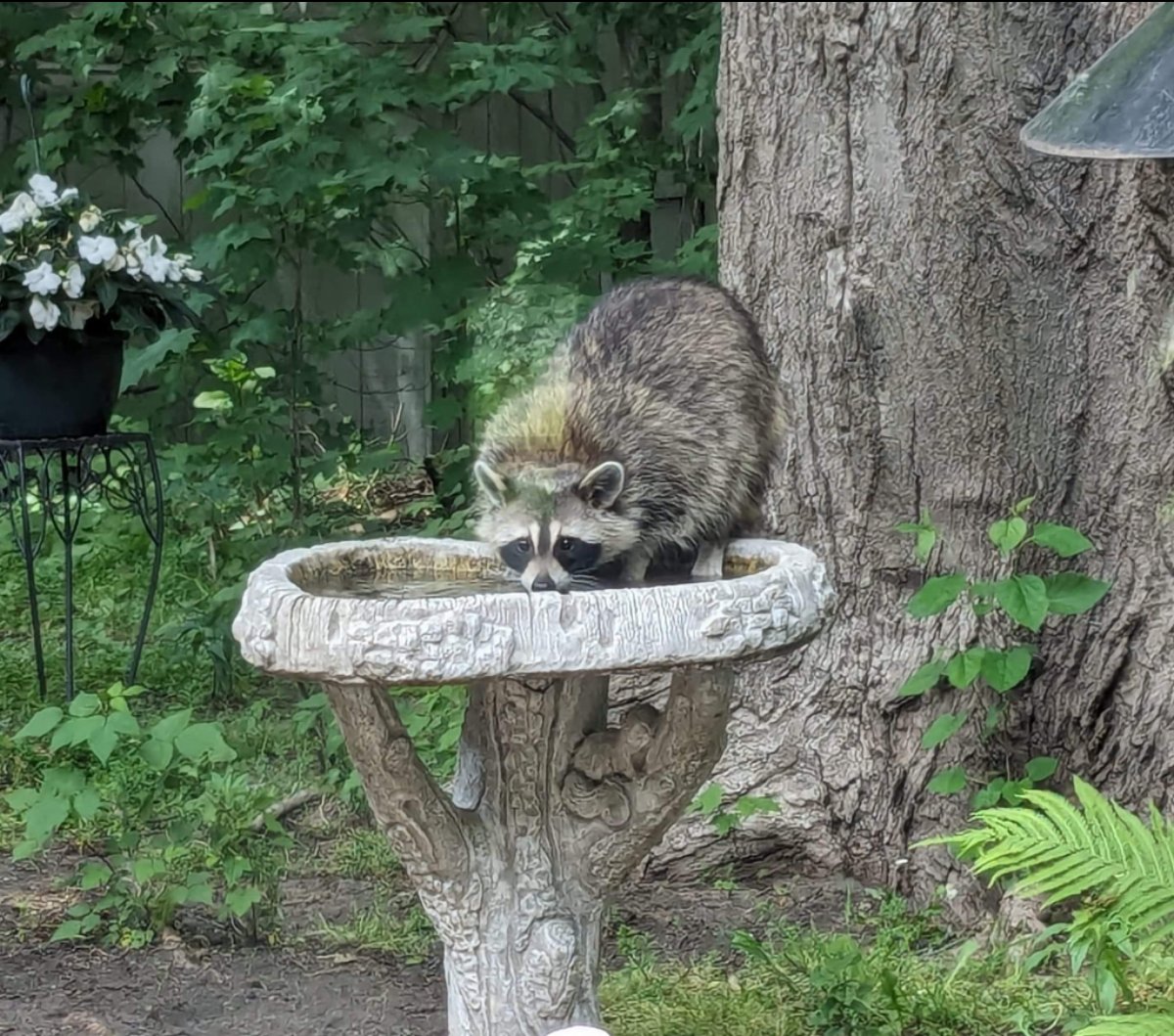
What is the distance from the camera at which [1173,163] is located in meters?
3.42

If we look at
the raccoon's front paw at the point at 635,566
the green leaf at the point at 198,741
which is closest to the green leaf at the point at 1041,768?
the raccoon's front paw at the point at 635,566

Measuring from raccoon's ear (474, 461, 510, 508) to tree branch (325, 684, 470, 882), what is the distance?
1.50ft

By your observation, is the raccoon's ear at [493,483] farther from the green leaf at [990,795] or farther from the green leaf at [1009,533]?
the green leaf at [990,795]

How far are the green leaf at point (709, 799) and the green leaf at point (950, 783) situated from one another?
48 centimetres

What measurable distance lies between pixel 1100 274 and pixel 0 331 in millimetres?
2722

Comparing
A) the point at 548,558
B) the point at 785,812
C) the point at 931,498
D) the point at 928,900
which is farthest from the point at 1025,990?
the point at 548,558

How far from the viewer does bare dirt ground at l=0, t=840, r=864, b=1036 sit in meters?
3.28

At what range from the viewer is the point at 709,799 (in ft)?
12.1

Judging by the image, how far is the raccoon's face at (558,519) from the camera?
2.86 m

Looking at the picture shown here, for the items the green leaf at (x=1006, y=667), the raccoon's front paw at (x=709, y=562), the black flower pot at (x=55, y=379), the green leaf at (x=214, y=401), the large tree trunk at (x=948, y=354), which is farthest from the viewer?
the green leaf at (x=214, y=401)

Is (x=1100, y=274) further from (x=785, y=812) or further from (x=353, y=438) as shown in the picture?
(x=353, y=438)

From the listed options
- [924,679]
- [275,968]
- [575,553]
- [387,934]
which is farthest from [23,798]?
[924,679]

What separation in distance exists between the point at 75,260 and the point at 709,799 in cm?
214

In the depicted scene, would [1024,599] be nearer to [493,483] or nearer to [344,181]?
[493,483]
